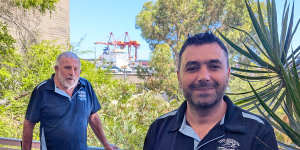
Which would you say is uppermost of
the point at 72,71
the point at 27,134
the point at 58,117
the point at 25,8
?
the point at 25,8

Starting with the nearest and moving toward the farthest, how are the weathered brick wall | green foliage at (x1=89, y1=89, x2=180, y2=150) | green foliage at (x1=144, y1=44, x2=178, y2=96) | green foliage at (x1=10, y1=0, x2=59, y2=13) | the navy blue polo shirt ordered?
the navy blue polo shirt, green foliage at (x1=10, y1=0, x2=59, y2=13), green foliage at (x1=89, y1=89, x2=180, y2=150), the weathered brick wall, green foliage at (x1=144, y1=44, x2=178, y2=96)

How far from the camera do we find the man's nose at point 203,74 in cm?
72

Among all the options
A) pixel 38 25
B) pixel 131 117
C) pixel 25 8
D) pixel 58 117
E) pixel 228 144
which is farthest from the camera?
pixel 38 25

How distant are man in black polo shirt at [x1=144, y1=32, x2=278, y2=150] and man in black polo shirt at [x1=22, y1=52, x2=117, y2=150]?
2.69 feet

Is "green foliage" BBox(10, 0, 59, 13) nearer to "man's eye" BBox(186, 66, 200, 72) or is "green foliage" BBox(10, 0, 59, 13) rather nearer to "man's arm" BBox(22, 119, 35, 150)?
"man's arm" BBox(22, 119, 35, 150)

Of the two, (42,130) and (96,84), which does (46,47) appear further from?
(42,130)

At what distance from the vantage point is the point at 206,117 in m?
0.79

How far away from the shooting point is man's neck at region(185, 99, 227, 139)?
2.56ft

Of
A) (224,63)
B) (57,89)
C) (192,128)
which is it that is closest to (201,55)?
(224,63)

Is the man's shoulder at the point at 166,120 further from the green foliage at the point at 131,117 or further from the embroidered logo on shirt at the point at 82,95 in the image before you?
the green foliage at the point at 131,117

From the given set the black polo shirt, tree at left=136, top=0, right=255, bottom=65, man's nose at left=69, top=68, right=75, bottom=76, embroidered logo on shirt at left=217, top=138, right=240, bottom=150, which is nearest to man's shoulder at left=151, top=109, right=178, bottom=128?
the black polo shirt

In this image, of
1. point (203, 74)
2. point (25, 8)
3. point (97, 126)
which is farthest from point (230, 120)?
point (25, 8)

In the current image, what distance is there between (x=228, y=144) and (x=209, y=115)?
0.35 feet

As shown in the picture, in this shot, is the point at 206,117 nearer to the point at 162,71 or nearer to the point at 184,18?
the point at 162,71
